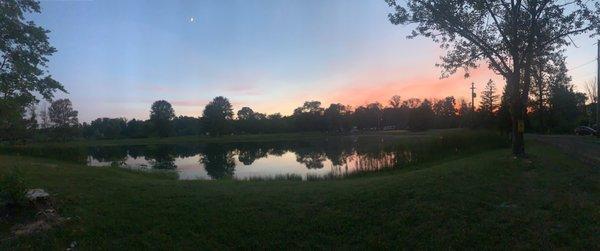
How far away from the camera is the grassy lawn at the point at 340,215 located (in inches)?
286

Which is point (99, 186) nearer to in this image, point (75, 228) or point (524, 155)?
point (75, 228)

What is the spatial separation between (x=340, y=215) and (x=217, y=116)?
4266 inches

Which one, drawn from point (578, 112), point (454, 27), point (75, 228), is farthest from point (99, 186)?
point (578, 112)

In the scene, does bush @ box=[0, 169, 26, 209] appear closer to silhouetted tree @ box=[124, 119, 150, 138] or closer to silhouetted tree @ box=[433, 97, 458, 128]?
silhouetted tree @ box=[433, 97, 458, 128]

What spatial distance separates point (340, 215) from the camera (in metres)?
8.38

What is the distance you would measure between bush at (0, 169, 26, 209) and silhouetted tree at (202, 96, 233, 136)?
342 feet

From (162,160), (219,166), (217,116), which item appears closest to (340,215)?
(219,166)

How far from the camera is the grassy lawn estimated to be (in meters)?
7.25

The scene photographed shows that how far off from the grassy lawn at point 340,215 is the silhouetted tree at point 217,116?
102 meters

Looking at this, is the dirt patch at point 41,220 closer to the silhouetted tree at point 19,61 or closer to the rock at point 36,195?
the rock at point 36,195

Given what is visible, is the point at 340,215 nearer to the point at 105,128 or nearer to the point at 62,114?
the point at 62,114

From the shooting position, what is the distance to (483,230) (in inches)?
293

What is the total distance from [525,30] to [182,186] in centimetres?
1258

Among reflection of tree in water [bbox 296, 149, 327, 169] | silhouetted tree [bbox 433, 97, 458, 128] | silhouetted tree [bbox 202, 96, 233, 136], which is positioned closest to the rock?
reflection of tree in water [bbox 296, 149, 327, 169]
